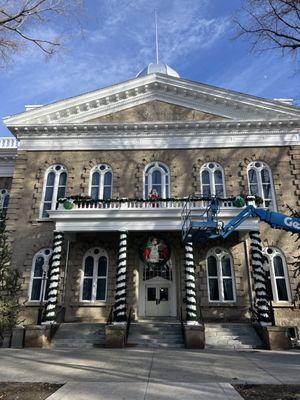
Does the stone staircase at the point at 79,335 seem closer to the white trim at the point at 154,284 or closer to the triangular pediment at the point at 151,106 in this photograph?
the white trim at the point at 154,284

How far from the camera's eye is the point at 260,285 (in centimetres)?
1572

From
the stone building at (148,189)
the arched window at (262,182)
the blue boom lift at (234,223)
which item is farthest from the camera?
the arched window at (262,182)

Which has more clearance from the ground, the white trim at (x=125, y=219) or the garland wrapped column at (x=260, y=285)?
the white trim at (x=125, y=219)

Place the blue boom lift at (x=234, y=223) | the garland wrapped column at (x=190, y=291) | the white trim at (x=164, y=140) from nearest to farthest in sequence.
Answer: the blue boom lift at (x=234, y=223) < the garland wrapped column at (x=190, y=291) < the white trim at (x=164, y=140)

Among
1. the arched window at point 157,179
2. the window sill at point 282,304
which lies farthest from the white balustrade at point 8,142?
the window sill at point 282,304

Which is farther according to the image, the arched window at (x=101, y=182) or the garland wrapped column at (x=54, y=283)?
the arched window at (x=101, y=182)

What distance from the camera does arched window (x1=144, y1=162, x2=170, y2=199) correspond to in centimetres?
2053

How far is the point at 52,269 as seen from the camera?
658 inches

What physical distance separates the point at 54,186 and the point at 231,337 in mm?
13001

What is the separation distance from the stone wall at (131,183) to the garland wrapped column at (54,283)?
195 centimetres

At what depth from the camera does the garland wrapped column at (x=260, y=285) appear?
15266 mm

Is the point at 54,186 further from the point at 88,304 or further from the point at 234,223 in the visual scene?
the point at 234,223

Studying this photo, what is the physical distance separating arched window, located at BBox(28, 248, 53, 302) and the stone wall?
0.28 meters

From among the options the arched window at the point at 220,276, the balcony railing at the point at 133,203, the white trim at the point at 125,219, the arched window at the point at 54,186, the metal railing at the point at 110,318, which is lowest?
the metal railing at the point at 110,318
